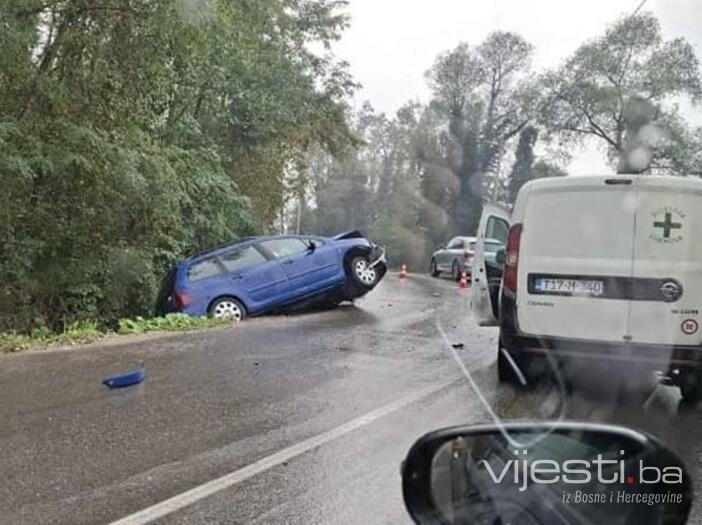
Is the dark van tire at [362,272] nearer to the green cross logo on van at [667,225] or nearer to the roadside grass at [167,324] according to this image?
the roadside grass at [167,324]

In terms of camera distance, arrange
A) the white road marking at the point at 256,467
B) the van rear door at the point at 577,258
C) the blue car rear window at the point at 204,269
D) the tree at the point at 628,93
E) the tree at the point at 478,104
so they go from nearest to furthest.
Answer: the white road marking at the point at 256,467 < the van rear door at the point at 577,258 < the blue car rear window at the point at 204,269 < the tree at the point at 628,93 < the tree at the point at 478,104

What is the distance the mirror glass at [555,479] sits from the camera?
1614 millimetres

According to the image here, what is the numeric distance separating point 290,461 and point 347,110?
21.8 metres

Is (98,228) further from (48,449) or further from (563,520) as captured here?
(563,520)

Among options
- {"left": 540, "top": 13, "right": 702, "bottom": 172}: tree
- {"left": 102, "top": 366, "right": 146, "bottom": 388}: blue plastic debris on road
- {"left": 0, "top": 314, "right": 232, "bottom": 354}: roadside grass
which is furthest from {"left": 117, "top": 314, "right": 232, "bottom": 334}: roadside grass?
{"left": 540, "top": 13, "right": 702, "bottom": 172}: tree

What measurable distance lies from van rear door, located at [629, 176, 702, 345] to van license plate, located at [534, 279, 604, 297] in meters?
0.29

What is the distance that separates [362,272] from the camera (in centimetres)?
1346

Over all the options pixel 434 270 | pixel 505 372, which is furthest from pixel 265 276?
pixel 434 270

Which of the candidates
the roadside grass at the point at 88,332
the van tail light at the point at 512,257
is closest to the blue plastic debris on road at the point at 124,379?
the roadside grass at the point at 88,332

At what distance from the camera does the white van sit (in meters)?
5.75

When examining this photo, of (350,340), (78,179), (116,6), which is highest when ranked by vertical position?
(116,6)

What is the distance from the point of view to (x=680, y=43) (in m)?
27.0

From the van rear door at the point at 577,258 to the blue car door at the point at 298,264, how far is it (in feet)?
22.7

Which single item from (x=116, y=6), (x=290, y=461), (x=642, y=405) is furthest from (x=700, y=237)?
(x=116, y=6)
